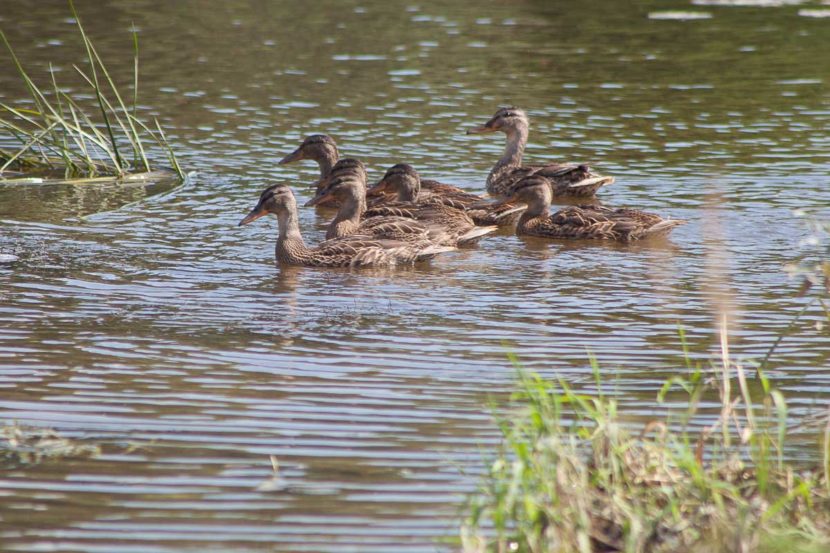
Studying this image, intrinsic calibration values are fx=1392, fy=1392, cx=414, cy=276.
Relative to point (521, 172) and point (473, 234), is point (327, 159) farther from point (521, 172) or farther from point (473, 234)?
point (473, 234)

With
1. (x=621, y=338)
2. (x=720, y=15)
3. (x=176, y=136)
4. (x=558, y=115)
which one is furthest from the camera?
(x=720, y=15)

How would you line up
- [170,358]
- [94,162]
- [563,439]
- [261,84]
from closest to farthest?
[563,439], [170,358], [94,162], [261,84]

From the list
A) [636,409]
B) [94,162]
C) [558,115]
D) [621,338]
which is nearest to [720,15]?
[558,115]

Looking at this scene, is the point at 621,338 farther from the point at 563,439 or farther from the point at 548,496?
the point at 548,496

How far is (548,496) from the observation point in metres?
4.80

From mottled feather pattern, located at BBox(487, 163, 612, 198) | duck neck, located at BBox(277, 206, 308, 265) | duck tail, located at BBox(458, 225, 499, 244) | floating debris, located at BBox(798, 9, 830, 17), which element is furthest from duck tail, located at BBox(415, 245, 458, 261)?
floating debris, located at BBox(798, 9, 830, 17)

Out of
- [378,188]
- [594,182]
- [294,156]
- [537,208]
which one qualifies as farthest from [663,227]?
[294,156]

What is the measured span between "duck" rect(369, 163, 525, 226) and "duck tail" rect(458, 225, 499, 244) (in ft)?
2.87

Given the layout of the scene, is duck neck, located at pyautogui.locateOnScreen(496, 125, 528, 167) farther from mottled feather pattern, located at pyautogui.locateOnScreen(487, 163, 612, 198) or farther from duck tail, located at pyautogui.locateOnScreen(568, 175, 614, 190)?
duck tail, located at pyautogui.locateOnScreen(568, 175, 614, 190)

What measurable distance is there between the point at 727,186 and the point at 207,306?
5.94 meters

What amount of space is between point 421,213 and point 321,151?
2070mm

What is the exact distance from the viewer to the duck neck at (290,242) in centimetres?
1037

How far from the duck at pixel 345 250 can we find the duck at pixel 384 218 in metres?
0.20

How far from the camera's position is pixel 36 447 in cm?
589
